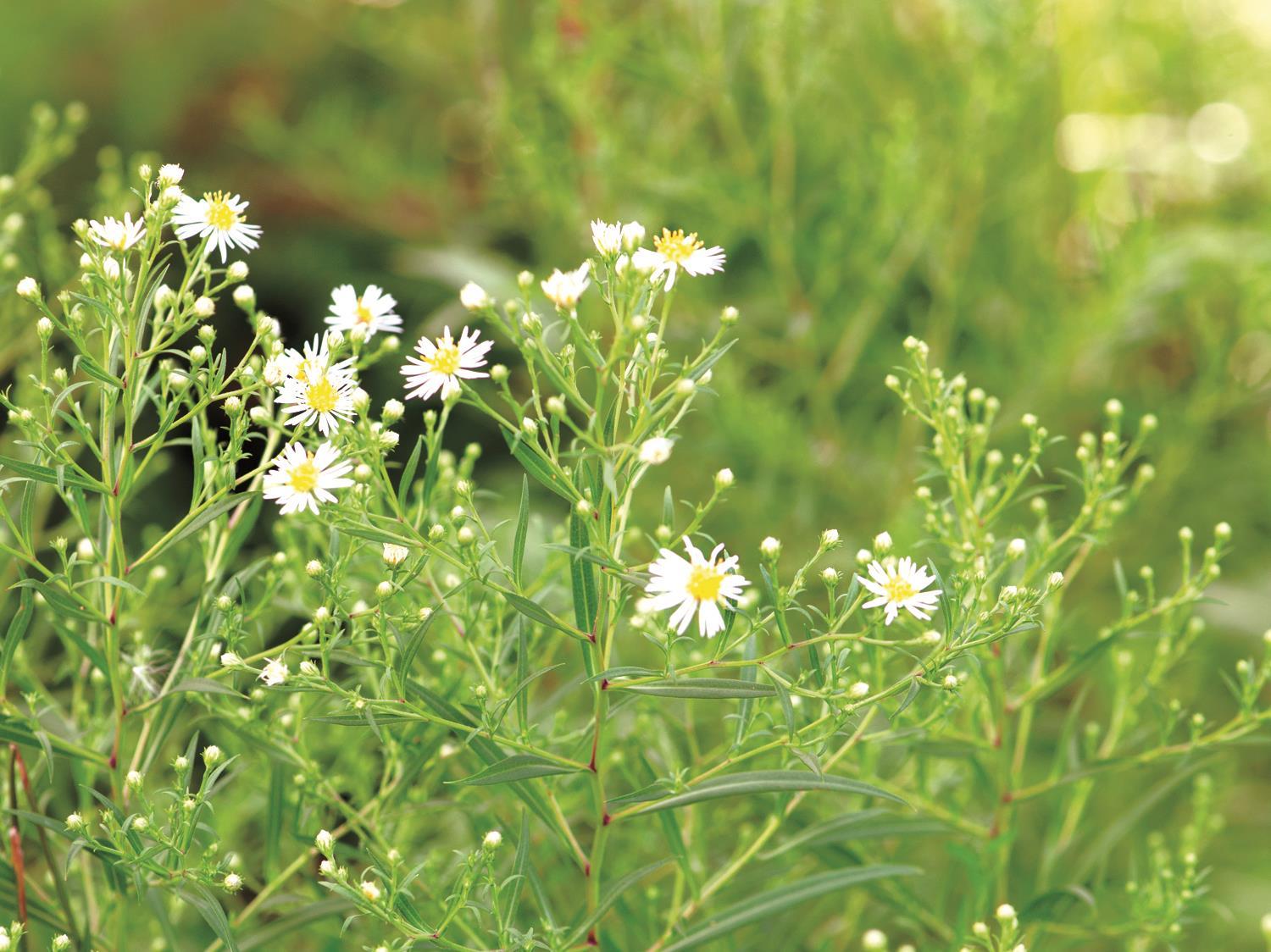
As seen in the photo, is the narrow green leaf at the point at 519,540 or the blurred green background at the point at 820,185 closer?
the narrow green leaf at the point at 519,540

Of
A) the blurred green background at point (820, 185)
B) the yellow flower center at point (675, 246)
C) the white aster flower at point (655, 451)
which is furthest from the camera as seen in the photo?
the blurred green background at point (820, 185)

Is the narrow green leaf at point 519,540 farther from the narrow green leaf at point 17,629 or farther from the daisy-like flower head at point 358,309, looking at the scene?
the narrow green leaf at point 17,629

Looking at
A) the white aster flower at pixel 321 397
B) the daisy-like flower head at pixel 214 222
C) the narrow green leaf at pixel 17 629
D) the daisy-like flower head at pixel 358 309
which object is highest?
the daisy-like flower head at pixel 214 222

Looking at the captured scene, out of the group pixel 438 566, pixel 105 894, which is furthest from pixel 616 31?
pixel 105 894

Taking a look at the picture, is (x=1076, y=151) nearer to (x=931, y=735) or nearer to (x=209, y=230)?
(x=931, y=735)

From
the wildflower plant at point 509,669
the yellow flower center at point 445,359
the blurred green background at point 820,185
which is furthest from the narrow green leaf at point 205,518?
the blurred green background at point 820,185

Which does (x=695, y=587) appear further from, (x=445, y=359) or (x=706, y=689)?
(x=445, y=359)

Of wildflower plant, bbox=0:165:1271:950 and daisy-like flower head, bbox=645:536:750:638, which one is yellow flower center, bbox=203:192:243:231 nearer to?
wildflower plant, bbox=0:165:1271:950

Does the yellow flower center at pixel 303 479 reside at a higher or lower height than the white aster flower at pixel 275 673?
higher
